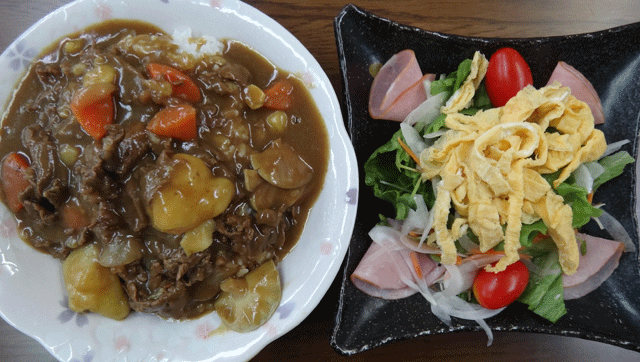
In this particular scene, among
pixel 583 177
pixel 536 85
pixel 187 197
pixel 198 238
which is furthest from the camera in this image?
pixel 536 85

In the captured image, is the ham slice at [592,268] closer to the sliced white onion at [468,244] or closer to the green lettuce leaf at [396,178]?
the sliced white onion at [468,244]

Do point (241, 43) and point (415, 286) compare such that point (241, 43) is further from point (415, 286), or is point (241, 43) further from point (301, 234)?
point (415, 286)

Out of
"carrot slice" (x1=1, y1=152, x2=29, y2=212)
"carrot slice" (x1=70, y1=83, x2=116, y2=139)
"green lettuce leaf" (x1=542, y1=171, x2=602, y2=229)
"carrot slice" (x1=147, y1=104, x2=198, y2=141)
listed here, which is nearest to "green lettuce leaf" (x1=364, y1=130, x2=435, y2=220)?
"green lettuce leaf" (x1=542, y1=171, x2=602, y2=229)

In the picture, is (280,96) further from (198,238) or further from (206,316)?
(206,316)

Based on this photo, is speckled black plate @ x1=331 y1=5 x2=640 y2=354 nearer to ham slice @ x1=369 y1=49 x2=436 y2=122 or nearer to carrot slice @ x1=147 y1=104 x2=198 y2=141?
ham slice @ x1=369 y1=49 x2=436 y2=122

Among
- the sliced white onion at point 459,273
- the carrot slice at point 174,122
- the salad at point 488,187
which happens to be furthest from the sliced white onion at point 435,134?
the carrot slice at point 174,122

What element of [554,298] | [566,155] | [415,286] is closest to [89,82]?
[415,286]

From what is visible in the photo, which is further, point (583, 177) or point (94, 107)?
point (583, 177)

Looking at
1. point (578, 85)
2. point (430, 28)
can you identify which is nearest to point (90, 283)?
point (430, 28)
